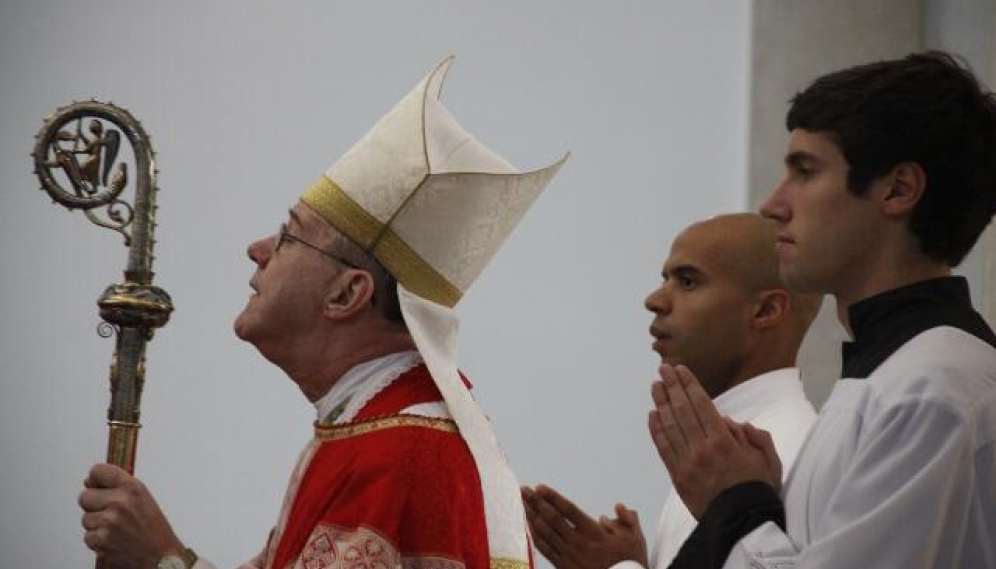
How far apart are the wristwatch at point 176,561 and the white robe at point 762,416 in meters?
1.21

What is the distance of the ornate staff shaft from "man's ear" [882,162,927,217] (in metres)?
1.44

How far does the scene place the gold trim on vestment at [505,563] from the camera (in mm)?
3391

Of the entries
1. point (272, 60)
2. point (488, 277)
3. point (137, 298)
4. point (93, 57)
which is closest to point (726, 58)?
point (488, 277)

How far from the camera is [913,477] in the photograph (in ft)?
9.01

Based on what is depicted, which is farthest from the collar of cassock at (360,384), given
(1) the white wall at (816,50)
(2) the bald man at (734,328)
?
(1) the white wall at (816,50)

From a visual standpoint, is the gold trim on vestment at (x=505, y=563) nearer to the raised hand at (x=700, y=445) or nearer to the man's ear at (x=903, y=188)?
the raised hand at (x=700, y=445)

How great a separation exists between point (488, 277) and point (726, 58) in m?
1.24

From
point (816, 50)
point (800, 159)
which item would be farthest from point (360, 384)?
point (816, 50)

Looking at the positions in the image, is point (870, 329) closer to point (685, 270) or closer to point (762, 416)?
point (762, 416)

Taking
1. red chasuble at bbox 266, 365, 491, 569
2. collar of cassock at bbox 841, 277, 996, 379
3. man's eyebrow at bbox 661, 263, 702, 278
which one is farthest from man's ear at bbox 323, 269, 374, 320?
man's eyebrow at bbox 661, 263, 702, 278

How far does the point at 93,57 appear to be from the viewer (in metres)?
7.31

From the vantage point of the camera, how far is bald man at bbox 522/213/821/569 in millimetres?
4270

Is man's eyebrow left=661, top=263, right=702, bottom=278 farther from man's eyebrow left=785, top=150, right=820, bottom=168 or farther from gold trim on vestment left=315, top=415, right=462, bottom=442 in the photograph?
man's eyebrow left=785, top=150, right=820, bottom=168

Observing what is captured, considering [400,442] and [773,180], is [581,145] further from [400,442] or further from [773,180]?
[400,442]
